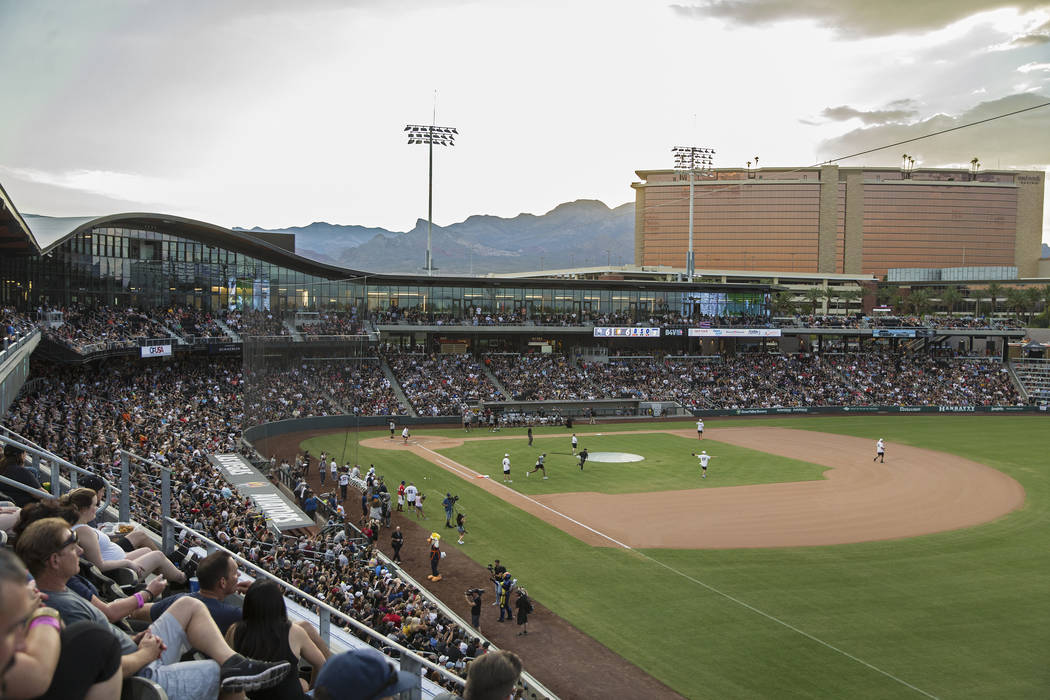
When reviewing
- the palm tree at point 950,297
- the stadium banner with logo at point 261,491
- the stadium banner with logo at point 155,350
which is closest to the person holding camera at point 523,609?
the stadium banner with logo at point 261,491

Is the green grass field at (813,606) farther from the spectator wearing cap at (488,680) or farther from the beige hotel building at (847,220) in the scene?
the beige hotel building at (847,220)

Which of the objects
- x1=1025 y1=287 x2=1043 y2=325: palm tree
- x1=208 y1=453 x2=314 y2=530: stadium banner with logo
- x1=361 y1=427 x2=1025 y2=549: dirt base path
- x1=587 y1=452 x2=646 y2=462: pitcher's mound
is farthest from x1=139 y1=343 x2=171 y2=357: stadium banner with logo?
x1=1025 y1=287 x2=1043 y2=325: palm tree

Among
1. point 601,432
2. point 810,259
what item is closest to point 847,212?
point 810,259

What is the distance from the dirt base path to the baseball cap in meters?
21.5

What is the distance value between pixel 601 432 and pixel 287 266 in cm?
2889

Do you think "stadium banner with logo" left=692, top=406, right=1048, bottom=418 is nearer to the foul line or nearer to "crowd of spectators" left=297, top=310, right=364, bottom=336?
the foul line

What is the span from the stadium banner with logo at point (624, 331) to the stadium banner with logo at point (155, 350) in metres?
35.5

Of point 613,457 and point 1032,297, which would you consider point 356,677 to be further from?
point 1032,297

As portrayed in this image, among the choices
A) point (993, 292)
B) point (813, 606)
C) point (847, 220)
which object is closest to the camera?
point (813, 606)

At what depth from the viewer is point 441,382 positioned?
56969 mm

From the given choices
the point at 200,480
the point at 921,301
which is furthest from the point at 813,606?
the point at 921,301

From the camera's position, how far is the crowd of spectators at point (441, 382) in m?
53.2

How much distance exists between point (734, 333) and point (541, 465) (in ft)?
132

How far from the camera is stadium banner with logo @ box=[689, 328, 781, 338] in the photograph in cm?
6844
